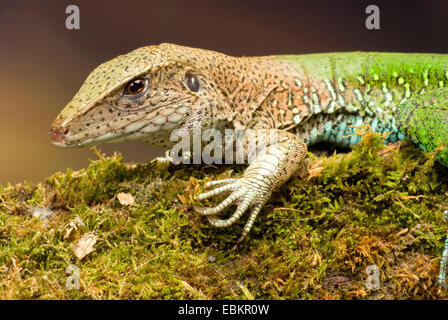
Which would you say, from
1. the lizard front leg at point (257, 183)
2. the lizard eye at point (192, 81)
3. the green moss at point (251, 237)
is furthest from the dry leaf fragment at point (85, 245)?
the lizard eye at point (192, 81)

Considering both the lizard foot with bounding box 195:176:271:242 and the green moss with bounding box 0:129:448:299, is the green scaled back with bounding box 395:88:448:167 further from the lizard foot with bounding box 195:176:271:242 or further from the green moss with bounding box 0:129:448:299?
the lizard foot with bounding box 195:176:271:242

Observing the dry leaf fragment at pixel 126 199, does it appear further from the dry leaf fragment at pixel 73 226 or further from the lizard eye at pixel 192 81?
the lizard eye at pixel 192 81

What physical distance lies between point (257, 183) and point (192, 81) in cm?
100

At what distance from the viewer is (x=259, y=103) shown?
4.05m

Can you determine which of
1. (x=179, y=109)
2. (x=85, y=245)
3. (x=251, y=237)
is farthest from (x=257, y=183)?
(x=85, y=245)

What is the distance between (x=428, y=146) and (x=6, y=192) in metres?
3.44

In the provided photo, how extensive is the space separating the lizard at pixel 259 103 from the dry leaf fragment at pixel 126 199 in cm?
46

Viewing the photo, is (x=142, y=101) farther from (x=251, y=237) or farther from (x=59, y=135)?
(x=251, y=237)

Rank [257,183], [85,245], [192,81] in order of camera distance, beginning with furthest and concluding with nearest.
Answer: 1. [192,81]
2. [257,183]
3. [85,245]

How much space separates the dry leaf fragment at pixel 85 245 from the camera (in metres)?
3.08

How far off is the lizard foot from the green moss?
9cm

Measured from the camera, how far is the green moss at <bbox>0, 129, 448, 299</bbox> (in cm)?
287

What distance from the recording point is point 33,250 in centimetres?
307
